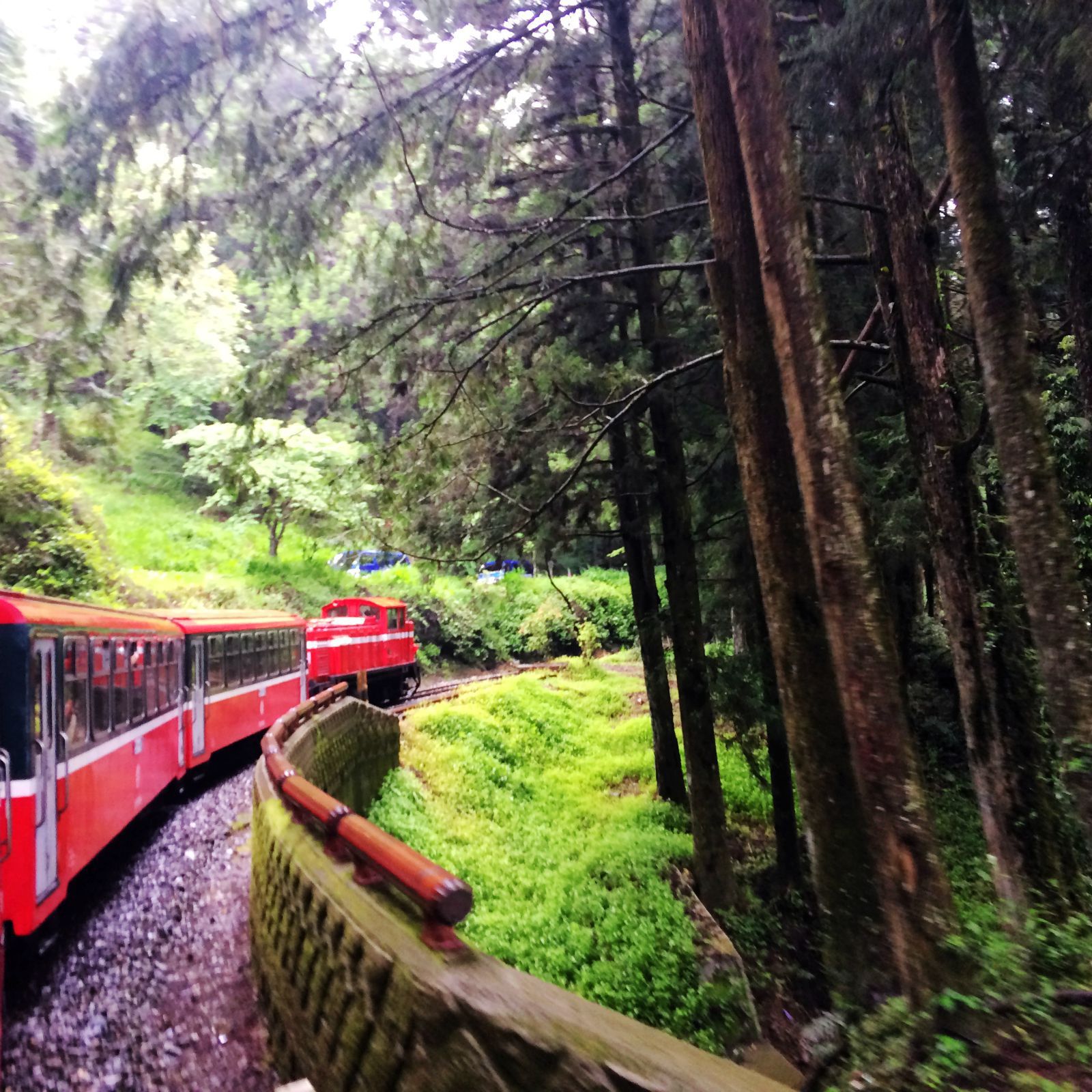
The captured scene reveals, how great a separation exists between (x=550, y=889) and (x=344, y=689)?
4550 millimetres

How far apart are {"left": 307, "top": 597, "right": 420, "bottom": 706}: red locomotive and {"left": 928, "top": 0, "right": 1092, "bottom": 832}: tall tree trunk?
13769 mm

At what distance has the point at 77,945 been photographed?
590 centimetres

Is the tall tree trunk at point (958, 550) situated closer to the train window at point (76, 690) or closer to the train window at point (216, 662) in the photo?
the train window at point (76, 690)

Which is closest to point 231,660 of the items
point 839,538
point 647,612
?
point 647,612

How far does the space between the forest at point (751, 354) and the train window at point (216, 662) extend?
2.18 metres

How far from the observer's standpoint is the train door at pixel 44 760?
532 cm

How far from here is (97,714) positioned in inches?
268

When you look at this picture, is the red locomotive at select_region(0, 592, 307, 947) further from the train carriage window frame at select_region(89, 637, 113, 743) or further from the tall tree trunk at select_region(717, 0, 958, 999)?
the tall tree trunk at select_region(717, 0, 958, 999)

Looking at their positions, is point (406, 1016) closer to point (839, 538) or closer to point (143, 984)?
point (839, 538)

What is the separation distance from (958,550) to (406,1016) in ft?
17.0

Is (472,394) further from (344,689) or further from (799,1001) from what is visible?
(799,1001)

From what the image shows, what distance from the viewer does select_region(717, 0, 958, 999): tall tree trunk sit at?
4199mm

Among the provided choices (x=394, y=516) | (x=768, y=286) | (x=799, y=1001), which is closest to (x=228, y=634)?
(x=394, y=516)

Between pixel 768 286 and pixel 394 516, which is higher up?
pixel 768 286
